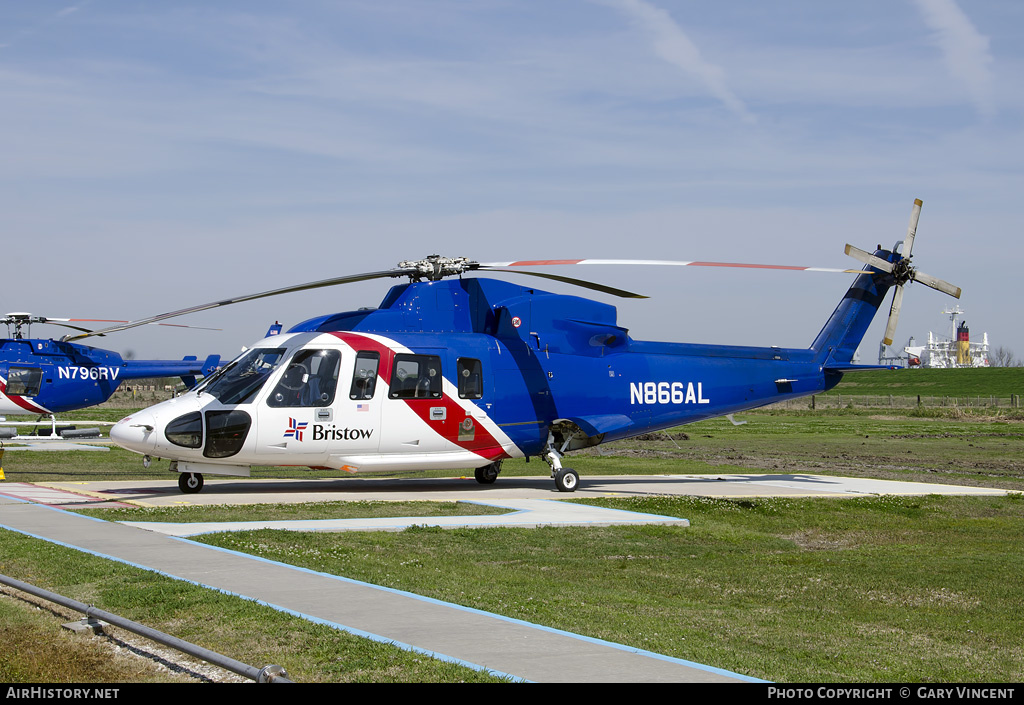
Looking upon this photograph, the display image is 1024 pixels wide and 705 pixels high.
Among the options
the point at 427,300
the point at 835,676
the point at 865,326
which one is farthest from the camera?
the point at 865,326

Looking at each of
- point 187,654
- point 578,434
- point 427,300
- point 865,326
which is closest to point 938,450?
point 865,326

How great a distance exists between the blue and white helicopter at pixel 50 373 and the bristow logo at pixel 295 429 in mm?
17342

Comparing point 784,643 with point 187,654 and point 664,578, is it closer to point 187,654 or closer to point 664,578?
point 664,578

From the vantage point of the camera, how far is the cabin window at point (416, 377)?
18.8m

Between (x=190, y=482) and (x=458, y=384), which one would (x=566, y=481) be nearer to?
(x=458, y=384)

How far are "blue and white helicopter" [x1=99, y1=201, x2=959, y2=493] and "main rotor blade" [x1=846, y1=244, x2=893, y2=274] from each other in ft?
0.17

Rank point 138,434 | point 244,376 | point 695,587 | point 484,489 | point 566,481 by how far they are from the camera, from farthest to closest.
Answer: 1. point 484,489
2. point 566,481
3. point 244,376
4. point 138,434
5. point 695,587

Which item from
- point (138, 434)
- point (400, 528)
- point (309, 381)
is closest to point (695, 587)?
→ point (400, 528)

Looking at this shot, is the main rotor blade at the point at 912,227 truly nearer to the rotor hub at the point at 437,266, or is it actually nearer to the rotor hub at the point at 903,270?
the rotor hub at the point at 903,270

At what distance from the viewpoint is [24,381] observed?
3531cm

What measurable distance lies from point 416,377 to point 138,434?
5026 mm

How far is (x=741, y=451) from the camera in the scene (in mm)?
34625

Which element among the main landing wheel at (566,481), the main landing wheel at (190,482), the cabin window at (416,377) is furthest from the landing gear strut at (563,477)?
the main landing wheel at (190,482)

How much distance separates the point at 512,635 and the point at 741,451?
27.9 m
